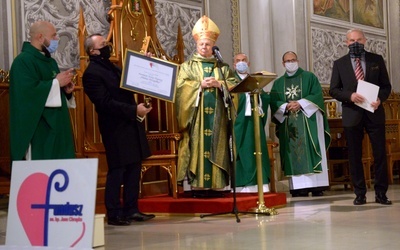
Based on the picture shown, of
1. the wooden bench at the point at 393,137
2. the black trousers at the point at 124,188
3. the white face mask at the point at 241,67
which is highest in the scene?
the white face mask at the point at 241,67

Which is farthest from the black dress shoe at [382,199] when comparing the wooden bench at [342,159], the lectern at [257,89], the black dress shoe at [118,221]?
the black dress shoe at [118,221]

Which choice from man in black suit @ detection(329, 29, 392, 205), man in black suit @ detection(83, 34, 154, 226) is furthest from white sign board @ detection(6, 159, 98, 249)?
man in black suit @ detection(329, 29, 392, 205)

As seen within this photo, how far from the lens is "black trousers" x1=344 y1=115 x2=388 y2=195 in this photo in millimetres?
7586

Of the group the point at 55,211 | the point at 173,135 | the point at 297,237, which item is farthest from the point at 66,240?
the point at 173,135

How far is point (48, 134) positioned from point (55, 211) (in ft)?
7.92

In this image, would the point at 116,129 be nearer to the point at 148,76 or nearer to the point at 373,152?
the point at 148,76

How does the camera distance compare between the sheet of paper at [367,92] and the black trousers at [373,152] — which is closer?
the sheet of paper at [367,92]

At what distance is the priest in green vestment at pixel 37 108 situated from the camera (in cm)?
589

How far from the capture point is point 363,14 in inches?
518

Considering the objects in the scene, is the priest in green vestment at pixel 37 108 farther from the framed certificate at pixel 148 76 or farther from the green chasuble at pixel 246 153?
the green chasuble at pixel 246 153

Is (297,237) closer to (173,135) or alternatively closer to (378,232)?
(378,232)

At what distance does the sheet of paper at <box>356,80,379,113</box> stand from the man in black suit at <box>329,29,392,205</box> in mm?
38

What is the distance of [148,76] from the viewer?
6.70 meters

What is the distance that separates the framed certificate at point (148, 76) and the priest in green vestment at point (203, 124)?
2.63 feet
